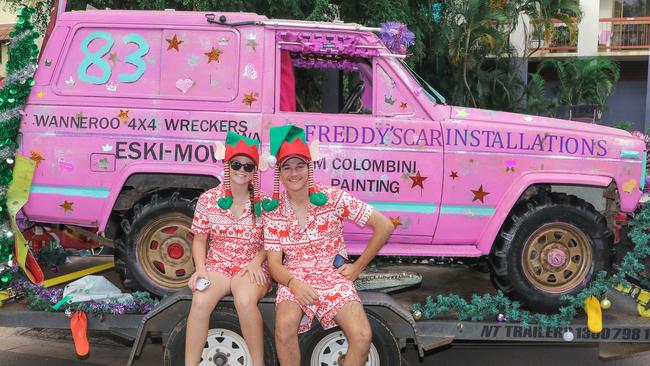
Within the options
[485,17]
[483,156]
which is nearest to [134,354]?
[483,156]

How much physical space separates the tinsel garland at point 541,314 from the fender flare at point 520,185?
1.27ft

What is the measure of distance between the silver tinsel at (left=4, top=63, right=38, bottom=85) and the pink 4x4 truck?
2.9 inches

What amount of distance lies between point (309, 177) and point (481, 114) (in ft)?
5.72

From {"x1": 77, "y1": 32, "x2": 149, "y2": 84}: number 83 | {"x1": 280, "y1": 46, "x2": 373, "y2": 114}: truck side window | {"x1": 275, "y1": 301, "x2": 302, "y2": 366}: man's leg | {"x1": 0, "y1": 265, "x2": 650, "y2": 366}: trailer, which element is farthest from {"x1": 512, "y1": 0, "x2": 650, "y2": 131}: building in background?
{"x1": 275, "y1": 301, "x2": 302, "y2": 366}: man's leg

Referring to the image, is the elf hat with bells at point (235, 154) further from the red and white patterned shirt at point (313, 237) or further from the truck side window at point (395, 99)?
the truck side window at point (395, 99)

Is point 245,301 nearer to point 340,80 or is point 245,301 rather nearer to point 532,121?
point 532,121

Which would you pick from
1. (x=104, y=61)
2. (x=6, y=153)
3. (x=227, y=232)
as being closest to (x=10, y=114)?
(x=6, y=153)

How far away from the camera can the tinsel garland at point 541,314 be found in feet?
13.9

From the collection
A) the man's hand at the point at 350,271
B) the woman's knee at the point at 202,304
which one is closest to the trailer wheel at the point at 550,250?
the man's hand at the point at 350,271

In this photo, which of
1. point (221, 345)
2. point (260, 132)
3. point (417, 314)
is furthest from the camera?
point (260, 132)

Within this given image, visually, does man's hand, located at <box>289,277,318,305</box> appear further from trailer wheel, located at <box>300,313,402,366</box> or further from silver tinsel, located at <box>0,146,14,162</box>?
silver tinsel, located at <box>0,146,14,162</box>

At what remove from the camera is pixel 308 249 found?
390 cm

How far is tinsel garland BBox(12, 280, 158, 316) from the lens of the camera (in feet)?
14.0

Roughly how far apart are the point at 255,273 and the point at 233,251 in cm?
24
